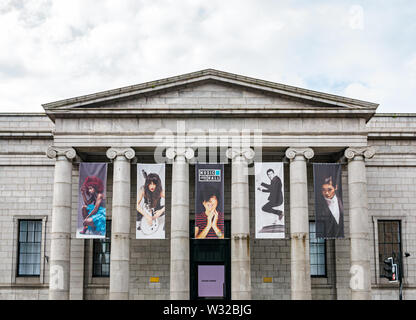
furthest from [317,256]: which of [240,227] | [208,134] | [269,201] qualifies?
[208,134]

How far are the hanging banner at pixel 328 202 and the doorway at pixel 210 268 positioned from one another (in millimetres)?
6022

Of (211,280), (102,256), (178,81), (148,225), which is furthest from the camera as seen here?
(102,256)

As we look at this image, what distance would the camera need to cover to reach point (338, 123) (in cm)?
3231

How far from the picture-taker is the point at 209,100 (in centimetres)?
3278

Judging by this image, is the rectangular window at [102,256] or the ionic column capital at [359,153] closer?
the ionic column capital at [359,153]

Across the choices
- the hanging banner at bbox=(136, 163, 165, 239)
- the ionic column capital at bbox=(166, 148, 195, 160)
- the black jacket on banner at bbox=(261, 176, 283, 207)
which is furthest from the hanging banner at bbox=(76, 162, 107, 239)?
the black jacket on banner at bbox=(261, 176, 283, 207)

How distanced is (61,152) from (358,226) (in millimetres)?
16705

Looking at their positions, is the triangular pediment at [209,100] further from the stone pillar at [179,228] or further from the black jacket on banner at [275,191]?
the black jacket on banner at [275,191]

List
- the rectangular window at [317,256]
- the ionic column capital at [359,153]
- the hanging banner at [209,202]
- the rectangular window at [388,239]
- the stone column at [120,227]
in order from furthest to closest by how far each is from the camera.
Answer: the rectangular window at [388,239] < the rectangular window at [317,256] < the ionic column capital at [359,153] < the hanging banner at [209,202] < the stone column at [120,227]

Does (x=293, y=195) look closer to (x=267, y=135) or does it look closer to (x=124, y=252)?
(x=267, y=135)

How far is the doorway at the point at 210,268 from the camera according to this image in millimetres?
34719

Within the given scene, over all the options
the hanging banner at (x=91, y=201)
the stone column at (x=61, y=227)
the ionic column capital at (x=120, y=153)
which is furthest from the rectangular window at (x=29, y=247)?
the ionic column capital at (x=120, y=153)

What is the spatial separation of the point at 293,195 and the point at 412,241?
880 centimetres

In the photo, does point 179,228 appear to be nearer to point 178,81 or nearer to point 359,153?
point 178,81
